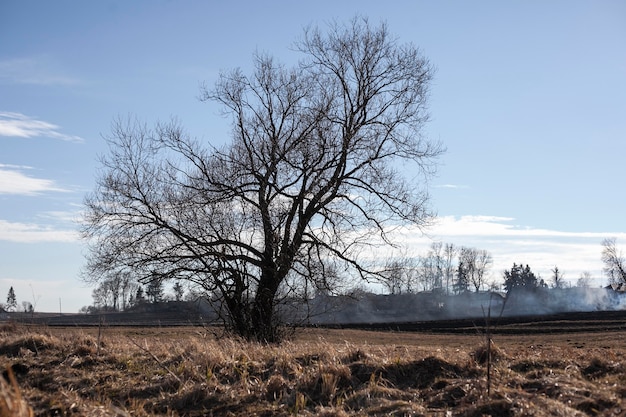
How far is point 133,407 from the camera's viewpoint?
276 inches

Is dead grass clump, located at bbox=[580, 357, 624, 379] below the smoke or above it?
above

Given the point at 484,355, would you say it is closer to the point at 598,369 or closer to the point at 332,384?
the point at 598,369

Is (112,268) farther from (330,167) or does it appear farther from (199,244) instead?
(330,167)

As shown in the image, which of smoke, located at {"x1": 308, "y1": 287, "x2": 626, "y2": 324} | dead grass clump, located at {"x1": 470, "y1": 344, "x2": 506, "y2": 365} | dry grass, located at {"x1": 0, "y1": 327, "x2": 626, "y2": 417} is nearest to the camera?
dry grass, located at {"x1": 0, "y1": 327, "x2": 626, "y2": 417}

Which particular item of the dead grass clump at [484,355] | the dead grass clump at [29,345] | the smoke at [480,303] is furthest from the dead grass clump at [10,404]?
the smoke at [480,303]

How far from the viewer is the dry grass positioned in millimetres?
6328

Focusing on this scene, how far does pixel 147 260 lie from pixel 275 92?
599 centimetres

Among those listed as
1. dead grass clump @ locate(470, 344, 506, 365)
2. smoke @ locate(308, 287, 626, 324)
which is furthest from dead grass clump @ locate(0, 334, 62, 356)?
smoke @ locate(308, 287, 626, 324)

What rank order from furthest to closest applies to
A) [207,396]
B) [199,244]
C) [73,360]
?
[199,244] < [73,360] < [207,396]

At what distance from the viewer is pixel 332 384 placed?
732 centimetres

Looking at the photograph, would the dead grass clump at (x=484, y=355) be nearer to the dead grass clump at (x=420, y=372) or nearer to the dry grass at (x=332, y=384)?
the dry grass at (x=332, y=384)

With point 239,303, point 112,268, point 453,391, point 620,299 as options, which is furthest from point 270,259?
point 620,299

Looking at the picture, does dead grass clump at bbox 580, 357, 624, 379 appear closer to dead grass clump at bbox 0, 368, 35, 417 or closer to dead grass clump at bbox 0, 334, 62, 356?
dead grass clump at bbox 0, 368, 35, 417

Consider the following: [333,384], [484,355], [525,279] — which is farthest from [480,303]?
[333,384]
